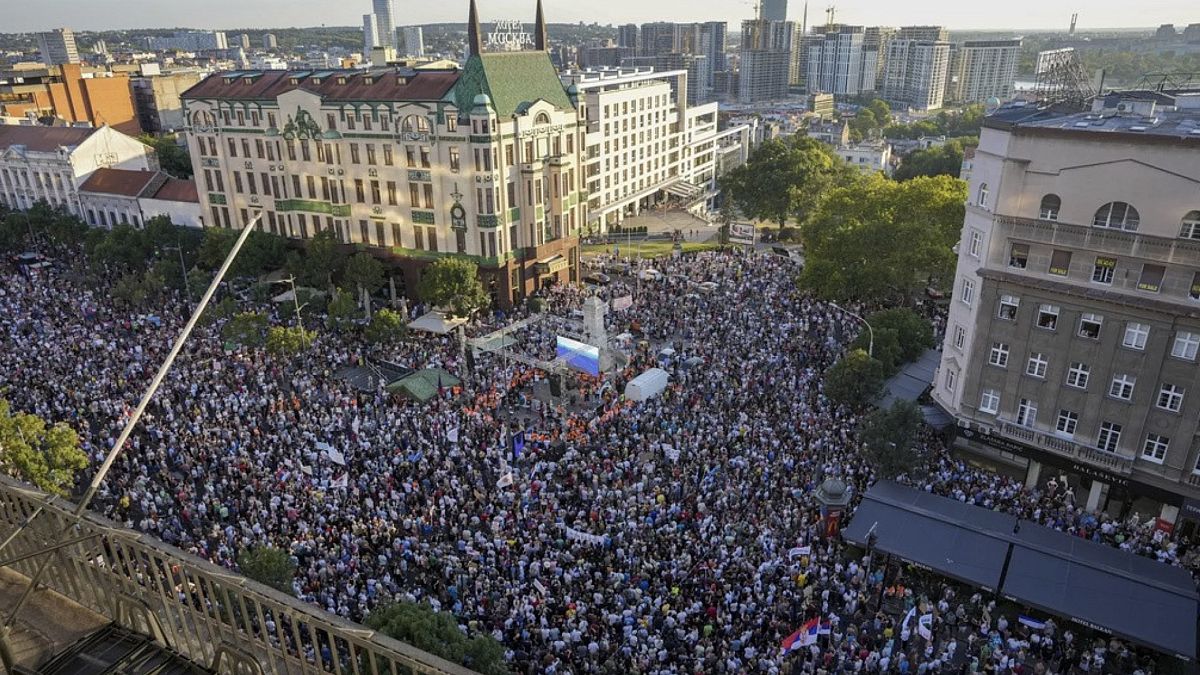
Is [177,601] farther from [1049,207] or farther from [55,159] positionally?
[55,159]

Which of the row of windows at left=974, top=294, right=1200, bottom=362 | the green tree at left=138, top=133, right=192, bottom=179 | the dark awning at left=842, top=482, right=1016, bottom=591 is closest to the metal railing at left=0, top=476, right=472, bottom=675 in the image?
the dark awning at left=842, top=482, right=1016, bottom=591

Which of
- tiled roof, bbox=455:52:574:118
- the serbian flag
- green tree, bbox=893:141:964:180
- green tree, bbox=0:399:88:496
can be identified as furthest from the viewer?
green tree, bbox=893:141:964:180

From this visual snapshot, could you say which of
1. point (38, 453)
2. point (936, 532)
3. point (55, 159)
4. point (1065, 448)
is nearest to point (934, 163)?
point (1065, 448)

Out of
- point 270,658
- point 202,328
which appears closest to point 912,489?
point 270,658

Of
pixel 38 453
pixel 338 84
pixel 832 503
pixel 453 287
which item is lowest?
pixel 832 503

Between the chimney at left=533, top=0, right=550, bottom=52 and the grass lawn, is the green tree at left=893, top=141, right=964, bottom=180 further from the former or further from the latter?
the chimney at left=533, top=0, right=550, bottom=52

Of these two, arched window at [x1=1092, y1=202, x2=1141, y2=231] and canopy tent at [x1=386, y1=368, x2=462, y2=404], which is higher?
arched window at [x1=1092, y1=202, x2=1141, y2=231]
